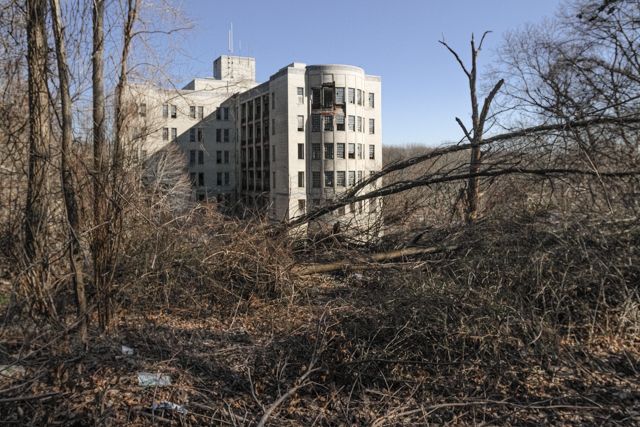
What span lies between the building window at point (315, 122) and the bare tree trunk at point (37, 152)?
130 feet

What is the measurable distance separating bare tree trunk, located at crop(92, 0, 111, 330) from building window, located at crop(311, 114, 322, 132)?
1558 inches

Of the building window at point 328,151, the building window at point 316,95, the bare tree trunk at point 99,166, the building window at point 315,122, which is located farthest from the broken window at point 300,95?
the bare tree trunk at point 99,166

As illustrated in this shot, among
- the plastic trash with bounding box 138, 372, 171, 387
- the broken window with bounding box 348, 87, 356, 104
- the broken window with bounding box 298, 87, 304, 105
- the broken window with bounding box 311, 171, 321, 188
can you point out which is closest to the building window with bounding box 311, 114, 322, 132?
the broken window with bounding box 298, 87, 304, 105

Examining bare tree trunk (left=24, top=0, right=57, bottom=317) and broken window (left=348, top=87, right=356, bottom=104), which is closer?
bare tree trunk (left=24, top=0, right=57, bottom=317)

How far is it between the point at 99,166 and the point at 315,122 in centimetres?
4024

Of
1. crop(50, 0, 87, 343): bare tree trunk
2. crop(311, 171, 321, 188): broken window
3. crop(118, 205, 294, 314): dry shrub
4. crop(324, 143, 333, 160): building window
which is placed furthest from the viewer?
crop(311, 171, 321, 188): broken window

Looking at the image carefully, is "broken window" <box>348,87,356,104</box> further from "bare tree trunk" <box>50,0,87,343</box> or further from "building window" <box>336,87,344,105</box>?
"bare tree trunk" <box>50,0,87,343</box>

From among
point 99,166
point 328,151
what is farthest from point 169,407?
point 328,151

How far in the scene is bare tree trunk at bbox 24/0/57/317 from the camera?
440 cm

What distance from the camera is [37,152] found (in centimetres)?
441

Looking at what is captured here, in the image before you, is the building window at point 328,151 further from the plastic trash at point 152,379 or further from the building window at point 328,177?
the plastic trash at point 152,379

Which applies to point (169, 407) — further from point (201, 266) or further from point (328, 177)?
point (328, 177)

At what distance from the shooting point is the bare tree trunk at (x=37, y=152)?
4398 mm

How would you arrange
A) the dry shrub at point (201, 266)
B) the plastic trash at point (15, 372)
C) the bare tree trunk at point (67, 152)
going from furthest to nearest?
1. the dry shrub at point (201, 266)
2. the bare tree trunk at point (67, 152)
3. the plastic trash at point (15, 372)
